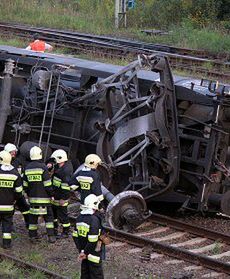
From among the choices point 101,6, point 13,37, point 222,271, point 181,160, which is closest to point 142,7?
point 101,6

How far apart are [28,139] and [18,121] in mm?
390

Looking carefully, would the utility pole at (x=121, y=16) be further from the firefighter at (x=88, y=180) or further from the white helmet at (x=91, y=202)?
the white helmet at (x=91, y=202)

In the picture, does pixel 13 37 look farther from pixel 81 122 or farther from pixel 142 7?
pixel 81 122

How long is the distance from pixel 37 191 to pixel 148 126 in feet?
7.10

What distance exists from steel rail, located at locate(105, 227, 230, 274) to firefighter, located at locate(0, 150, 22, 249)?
61.2 inches

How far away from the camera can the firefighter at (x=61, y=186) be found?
34.9 ft

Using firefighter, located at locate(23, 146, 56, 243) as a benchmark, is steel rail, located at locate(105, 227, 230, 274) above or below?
below

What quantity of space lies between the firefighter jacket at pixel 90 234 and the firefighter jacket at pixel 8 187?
2.02 m

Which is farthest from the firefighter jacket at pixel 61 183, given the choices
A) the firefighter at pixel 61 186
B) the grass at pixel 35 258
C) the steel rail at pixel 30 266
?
the steel rail at pixel 30 266

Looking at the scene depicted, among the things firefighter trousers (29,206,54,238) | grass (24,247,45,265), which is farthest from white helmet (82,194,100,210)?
firefighter trousers (29,206,54,238)

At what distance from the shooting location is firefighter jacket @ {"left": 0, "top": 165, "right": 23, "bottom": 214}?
33.3 ft

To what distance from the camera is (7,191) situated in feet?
33.3

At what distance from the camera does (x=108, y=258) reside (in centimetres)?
1002

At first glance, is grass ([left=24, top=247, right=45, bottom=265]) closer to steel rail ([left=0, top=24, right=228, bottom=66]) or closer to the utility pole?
steel rail ([left=0, top=24, right=228, bottom=66])
